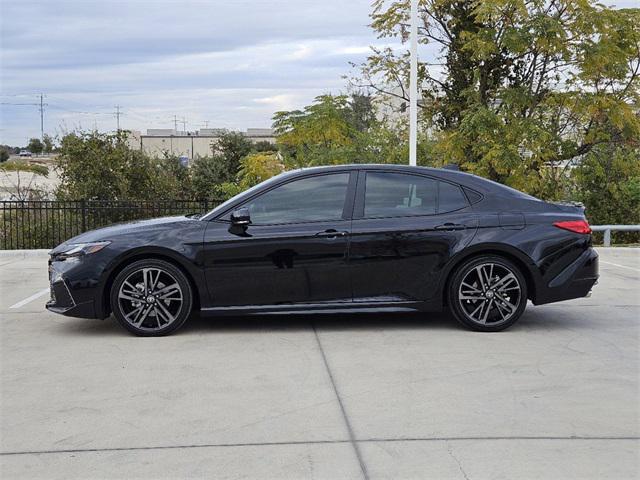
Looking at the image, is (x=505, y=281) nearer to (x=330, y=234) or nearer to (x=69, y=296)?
(x=330, y=234)

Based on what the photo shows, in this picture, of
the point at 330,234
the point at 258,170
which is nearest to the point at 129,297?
the point at 330,234

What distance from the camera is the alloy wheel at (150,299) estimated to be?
693cm

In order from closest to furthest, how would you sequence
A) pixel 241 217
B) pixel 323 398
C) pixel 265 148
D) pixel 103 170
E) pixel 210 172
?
1. pixel 323 398
2. pixel 241 217
3. pixel 103 170
4. pixel 210 172
5. pixel 265 148

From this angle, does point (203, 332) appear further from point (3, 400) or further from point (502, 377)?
point (502, 377)

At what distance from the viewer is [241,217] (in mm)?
6926

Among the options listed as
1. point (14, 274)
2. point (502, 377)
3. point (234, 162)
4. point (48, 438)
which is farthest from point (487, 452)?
point (234, 162)

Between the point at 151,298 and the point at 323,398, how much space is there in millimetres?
2432

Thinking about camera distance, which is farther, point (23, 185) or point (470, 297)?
point (23, 185)

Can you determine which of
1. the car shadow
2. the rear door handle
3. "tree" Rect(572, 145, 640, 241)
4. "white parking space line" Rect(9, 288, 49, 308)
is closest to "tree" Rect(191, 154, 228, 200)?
"tree" Rect(572, 145, 640, 241)

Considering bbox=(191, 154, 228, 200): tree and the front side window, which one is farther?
bbox=(191, 154, 228, 200): tree

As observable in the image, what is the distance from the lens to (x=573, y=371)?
19.2 ft

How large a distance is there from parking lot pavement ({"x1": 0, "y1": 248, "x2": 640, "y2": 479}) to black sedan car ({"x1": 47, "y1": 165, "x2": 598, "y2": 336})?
33cm

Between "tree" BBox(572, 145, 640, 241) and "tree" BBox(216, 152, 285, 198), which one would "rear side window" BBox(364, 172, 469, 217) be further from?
"tree" BBox(572, 145, 640, 241)

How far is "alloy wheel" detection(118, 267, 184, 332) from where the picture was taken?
6.93 metres
